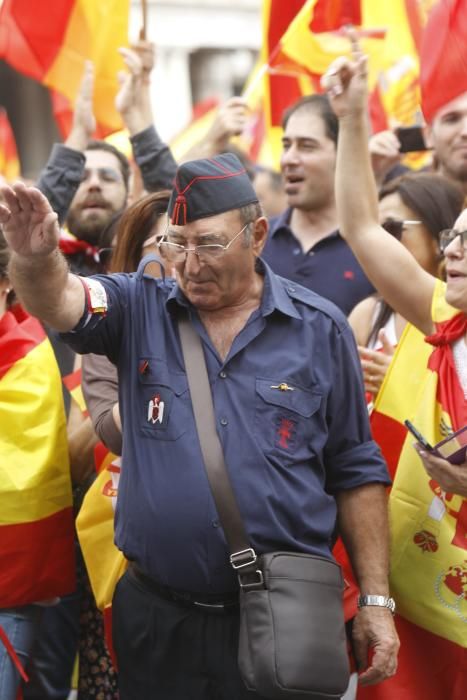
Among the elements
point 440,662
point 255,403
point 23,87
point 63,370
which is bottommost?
point 23,87

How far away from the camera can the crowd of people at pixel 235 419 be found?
3564 mm

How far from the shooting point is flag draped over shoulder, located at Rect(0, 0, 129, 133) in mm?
6422

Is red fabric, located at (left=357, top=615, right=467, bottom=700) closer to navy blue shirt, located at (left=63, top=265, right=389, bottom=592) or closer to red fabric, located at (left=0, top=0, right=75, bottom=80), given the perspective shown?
navy blue shirt, located at (left=63, top=265, right=389, bottom=592)

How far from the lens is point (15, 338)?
4.38 m

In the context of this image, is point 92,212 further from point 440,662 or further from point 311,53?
point 440,662

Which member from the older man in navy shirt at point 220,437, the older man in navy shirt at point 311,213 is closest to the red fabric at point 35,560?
the older man in navy shirt at point 220,437

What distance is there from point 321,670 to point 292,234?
8.95 feet

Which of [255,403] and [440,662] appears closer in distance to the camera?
[255,403]

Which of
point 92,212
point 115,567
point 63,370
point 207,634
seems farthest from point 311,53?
point 207,634

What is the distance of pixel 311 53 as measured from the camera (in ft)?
22.0

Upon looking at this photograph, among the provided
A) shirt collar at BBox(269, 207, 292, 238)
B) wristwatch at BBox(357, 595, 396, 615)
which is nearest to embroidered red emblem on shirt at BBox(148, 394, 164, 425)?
wristwatch at BBox(357, 595, 396, 615)

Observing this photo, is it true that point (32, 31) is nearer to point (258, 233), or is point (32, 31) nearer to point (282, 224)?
point (282, 224)

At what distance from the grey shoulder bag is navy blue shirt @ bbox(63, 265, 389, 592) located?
0.04m

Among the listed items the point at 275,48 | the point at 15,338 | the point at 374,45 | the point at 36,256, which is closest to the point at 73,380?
the point at 15,338
